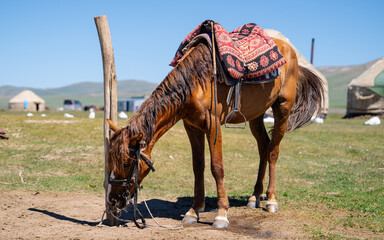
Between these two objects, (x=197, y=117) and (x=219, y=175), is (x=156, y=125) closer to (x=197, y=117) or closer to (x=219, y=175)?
(x=197, y=117)

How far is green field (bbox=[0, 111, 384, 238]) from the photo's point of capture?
6117 mm

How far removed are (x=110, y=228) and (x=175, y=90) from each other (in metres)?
1.76

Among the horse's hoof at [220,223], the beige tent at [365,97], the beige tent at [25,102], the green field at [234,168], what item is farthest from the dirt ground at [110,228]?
the beige tent at [25,102]

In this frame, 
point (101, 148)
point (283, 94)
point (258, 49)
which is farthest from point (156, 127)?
point (101, 148)

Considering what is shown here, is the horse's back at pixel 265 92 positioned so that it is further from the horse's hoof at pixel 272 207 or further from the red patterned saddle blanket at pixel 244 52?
the horse's hoof at pixel 272 207

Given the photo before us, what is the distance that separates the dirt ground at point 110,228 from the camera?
172 inches

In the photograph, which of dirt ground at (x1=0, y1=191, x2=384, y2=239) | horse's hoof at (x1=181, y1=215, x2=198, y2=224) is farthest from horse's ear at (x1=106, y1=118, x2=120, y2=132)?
horse's hoof at (x1=181, y1=215, x2=198, y2=224)

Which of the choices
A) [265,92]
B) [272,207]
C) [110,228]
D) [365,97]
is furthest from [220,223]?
[365,97]

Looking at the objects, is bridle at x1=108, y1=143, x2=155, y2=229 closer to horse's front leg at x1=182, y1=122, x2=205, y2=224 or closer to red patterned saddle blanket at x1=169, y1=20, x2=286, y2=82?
horse's front leg at x1=182, y1=122, x2=205, y2=224

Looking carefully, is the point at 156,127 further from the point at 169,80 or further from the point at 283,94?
the point at 283,94

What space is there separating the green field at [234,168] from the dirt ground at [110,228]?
1.19 feet

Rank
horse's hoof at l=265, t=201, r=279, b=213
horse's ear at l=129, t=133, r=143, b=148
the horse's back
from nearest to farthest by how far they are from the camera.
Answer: horse's ear at l=129, t=133, r=143, b=148, the horse's back, horse's hoof at l=265, t=201, r=279, b=213

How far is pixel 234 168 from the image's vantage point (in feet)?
30.3

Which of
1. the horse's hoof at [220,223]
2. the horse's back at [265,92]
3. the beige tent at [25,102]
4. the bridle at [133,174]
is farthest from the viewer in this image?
the beige tent at [25,102]
